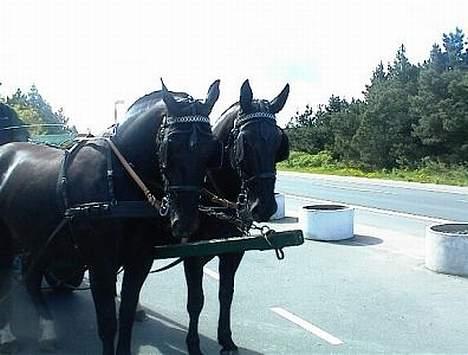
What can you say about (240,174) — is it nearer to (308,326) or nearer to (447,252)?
(308,326)

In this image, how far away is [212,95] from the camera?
13.9 feet

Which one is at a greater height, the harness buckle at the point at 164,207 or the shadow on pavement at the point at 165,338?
the harness buckle at the point at 164,207

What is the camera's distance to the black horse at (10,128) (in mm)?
7182

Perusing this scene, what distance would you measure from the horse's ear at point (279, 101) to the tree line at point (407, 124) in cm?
3723

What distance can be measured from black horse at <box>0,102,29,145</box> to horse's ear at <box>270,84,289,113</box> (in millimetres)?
3658

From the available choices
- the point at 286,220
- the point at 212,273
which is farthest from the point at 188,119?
the point at 286,220

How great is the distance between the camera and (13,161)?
17.8ft

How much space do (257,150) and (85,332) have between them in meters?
2.77

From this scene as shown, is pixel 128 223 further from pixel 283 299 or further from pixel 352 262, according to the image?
pixel 352 262

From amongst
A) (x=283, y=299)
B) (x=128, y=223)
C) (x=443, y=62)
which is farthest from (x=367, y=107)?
(x=128, y=223)

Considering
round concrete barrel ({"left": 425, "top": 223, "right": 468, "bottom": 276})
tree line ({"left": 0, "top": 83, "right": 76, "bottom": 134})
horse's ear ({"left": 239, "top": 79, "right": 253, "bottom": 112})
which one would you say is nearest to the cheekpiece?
horse's ear ({"left": 239, "top": 79, "right": 253, "bottom": 112})

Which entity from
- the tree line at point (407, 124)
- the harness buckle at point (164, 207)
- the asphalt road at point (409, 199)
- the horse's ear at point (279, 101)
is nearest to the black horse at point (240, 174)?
the horse's ear at point (279, 101)

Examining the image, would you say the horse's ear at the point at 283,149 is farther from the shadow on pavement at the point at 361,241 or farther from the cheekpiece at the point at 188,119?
the shadow on pavement at the point at 361,241

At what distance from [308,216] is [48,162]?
761cm
